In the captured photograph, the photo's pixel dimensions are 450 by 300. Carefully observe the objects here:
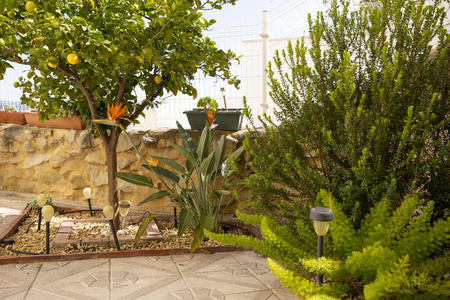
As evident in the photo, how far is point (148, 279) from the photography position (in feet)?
7.06

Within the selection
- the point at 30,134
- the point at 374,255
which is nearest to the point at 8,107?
the point at 30,134

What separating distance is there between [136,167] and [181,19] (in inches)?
69.5

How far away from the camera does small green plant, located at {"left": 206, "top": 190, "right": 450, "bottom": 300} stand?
1.35 m

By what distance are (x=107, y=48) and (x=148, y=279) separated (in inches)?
52.6

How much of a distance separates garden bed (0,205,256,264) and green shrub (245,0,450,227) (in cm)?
86

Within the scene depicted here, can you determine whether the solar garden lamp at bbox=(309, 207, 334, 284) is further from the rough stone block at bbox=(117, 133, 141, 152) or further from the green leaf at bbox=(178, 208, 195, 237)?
the rough stone block at bbox=(117, 133, 141, 152)

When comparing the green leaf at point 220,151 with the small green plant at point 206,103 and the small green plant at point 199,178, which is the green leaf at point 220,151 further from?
the small green plant at point 206,103

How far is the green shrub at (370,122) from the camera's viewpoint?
165cm

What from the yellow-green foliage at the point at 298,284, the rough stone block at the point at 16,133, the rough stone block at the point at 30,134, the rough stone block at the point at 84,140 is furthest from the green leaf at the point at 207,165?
the rough stone block at the point at 16,133

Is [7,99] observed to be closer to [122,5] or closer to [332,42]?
[122,5]

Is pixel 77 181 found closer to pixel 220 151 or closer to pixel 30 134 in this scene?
pixel 30 134

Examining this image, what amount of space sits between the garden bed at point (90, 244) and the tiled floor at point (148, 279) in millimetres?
52

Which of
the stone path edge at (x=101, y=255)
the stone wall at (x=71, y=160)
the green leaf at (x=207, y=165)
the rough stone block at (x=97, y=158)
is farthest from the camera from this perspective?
the rough stone block at (x=97, y=158)

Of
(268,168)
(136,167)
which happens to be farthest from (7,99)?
(268,168)
